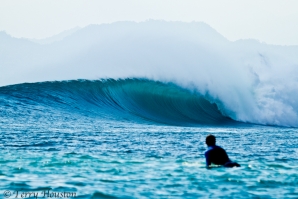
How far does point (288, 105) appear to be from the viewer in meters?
32.8

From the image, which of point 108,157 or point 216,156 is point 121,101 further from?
point 216,156

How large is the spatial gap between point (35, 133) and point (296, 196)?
947 cm

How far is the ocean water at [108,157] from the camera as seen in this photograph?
6.91 metres

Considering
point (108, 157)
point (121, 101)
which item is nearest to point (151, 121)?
point (121, 101)

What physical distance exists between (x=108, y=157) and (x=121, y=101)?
16.2 m

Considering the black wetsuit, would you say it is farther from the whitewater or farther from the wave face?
the wave face

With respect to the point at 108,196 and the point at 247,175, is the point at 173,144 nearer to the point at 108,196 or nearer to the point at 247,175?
the point at 247,175

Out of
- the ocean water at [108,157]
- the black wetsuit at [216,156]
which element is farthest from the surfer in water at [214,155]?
the ocean water at [108,157]

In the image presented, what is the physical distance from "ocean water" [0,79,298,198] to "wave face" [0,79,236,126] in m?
0.08

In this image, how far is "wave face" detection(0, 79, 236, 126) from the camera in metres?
22.6

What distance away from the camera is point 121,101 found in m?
26.6

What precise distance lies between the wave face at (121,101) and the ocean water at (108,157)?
0.08 m

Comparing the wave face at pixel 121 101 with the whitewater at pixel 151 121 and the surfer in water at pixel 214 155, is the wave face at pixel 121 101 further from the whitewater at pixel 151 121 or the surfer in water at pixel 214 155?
the surfer in water at pixel 214 155

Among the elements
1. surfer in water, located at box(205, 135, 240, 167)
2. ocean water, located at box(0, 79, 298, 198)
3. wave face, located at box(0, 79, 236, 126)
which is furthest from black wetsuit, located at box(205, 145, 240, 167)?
wave face, located at box(0, 79, 236, 126)
